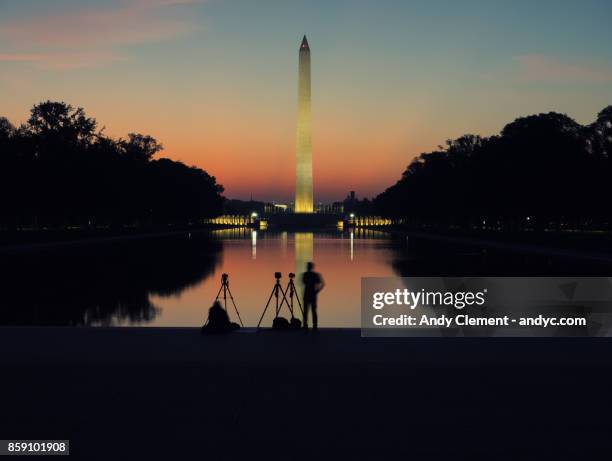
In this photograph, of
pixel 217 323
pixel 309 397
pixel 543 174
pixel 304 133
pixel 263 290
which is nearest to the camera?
pixel 309 397

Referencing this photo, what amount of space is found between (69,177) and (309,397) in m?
70.5

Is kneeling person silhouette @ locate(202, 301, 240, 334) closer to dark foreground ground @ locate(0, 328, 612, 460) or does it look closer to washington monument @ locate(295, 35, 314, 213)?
dark foreground ground @ locate(0, 328, 612, 460)

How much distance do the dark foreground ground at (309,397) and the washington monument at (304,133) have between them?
11704 centimetres

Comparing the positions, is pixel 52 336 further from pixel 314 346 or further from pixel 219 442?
pixel 219 442

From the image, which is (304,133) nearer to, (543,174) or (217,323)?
(543,174)

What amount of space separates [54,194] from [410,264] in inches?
1886

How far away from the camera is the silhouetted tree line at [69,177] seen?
234 ft

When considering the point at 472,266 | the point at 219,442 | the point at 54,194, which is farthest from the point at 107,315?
the point at 54,194

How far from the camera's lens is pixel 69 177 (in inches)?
2963

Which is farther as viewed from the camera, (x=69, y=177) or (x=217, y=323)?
(x=69, y=177)

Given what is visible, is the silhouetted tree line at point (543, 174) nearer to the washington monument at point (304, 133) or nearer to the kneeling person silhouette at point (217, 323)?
the washington monument at point (304, 133)

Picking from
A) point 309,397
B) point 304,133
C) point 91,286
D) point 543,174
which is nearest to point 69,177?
point 543,174

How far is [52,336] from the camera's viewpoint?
1356cm

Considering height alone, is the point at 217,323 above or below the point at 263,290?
above
